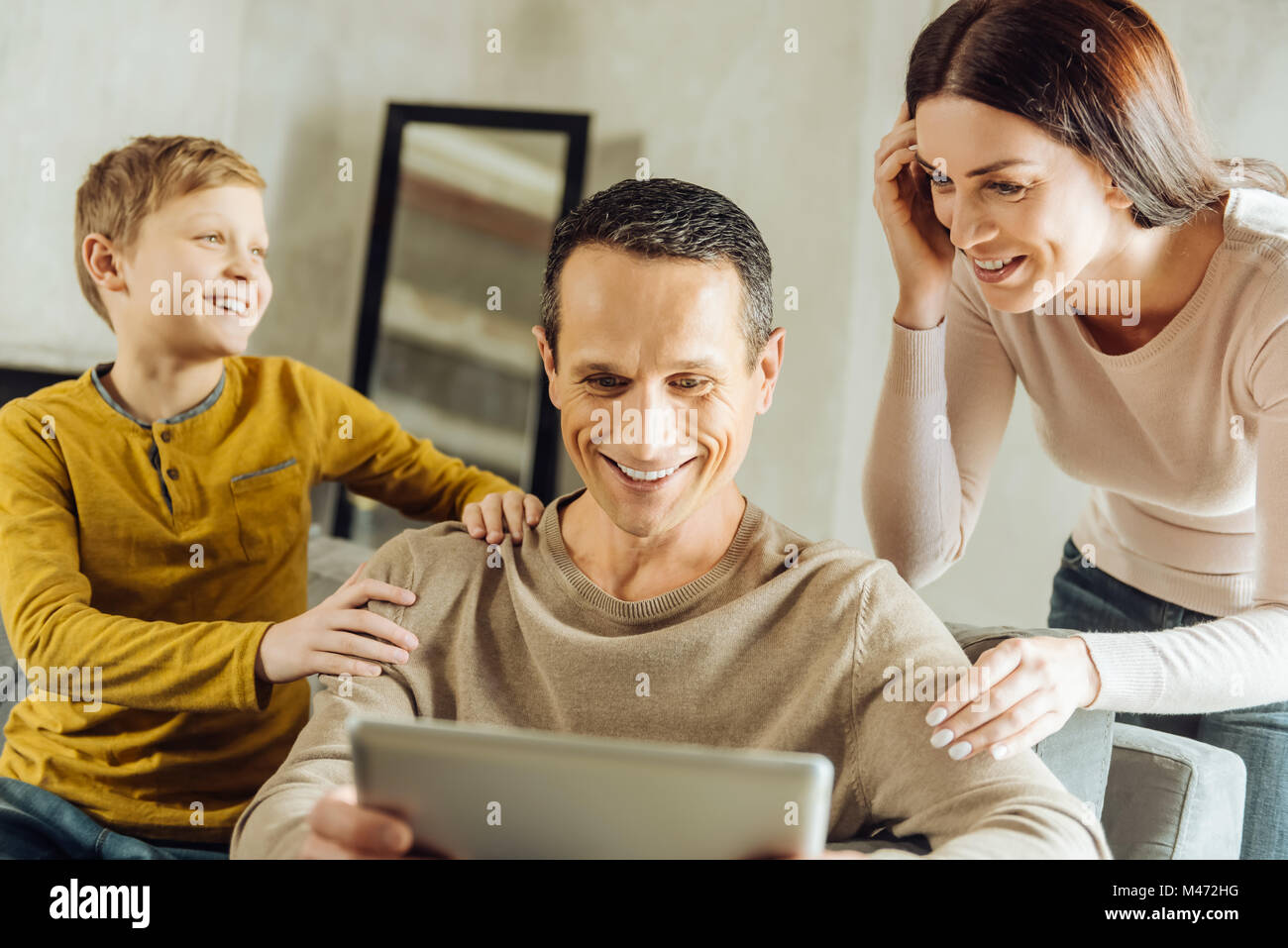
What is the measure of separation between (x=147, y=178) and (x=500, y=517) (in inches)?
27.5

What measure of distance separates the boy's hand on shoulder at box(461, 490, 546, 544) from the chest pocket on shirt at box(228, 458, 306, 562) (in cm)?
33

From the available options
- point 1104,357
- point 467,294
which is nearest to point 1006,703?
point 1104,357

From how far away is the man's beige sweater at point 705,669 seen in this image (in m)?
1.02

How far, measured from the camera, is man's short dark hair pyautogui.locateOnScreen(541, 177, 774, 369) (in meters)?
1.13

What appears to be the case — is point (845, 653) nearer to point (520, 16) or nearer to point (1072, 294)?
point (1072, 294)

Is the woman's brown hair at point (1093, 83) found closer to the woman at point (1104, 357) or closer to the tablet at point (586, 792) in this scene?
the woman at point (1104, 357)

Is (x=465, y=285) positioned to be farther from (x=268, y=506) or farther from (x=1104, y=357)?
(x=1104, y=357)

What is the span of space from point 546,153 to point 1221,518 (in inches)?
96.6

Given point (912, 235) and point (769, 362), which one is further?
point (912, 235)

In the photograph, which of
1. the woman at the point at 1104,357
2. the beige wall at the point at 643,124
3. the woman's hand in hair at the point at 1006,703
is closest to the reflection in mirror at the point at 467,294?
the beige wall at the point at 643,124

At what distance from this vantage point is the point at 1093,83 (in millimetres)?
1253

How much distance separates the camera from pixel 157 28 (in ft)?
10.0

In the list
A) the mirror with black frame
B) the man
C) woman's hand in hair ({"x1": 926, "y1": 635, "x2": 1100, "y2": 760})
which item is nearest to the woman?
woman's hand in hair ({"x1": 926, "y1": 635, "x2": 1100, "y2": 760})
